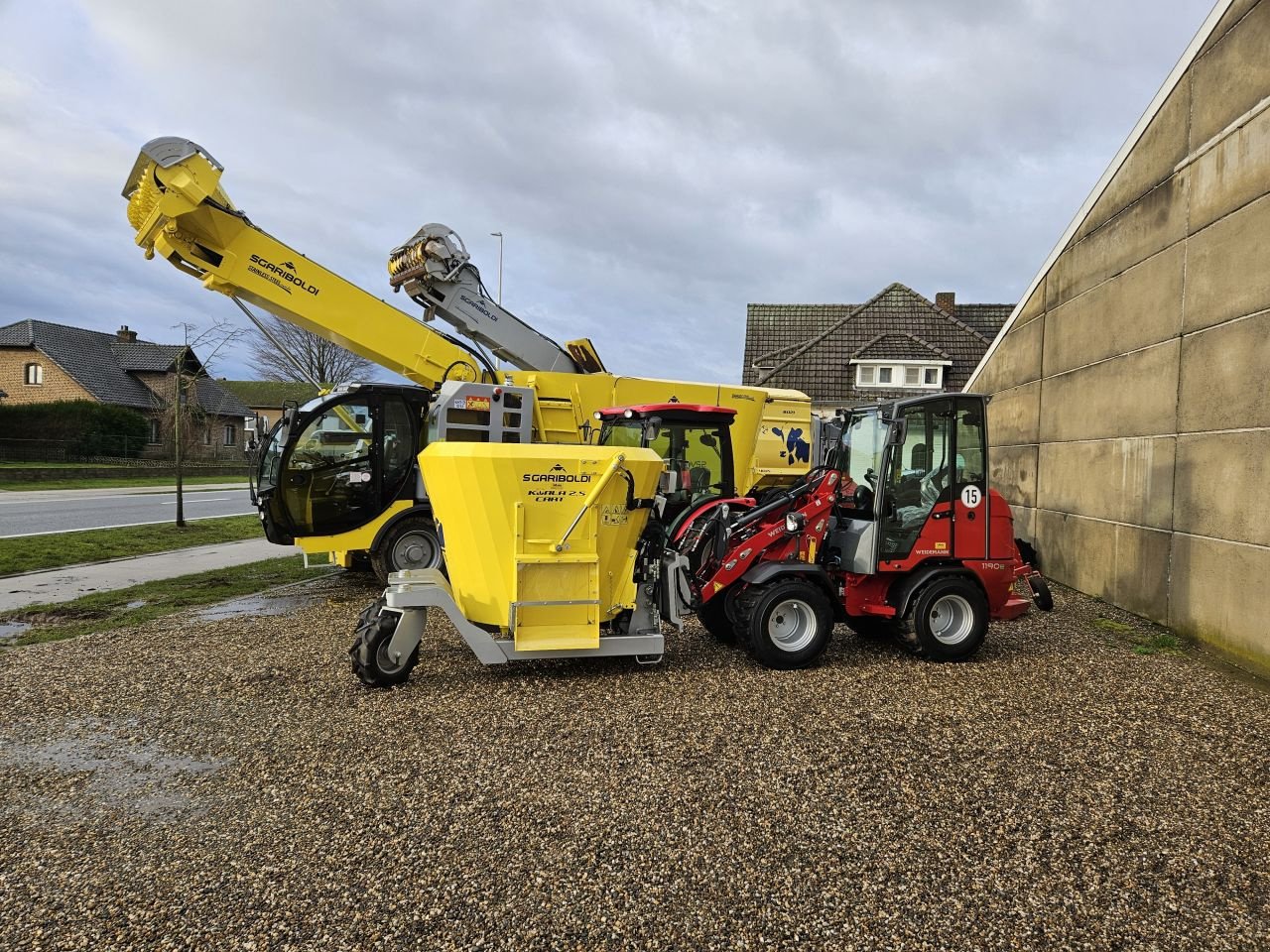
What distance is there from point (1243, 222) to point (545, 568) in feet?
22.2

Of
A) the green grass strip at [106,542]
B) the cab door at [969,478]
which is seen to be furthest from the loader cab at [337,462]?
the cab door at [969,478]

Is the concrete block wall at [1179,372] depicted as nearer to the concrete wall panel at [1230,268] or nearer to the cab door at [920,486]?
the concrete wall panel at [1230,268]

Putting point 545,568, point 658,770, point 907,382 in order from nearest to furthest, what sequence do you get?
point 658,770 < point 545,568 < point 907,382

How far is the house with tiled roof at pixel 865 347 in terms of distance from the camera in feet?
74.9

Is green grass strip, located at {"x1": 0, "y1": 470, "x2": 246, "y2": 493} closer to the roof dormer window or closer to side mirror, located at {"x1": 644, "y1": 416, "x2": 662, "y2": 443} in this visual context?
side mirror, located at {"x1": 644, "y1": 416, "x2": 662, "y2": 443}

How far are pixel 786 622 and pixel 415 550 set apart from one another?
466 centimetres

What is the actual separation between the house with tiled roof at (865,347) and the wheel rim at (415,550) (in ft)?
49.4

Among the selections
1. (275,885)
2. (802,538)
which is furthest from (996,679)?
(275,885)

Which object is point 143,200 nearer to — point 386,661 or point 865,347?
point 386,661

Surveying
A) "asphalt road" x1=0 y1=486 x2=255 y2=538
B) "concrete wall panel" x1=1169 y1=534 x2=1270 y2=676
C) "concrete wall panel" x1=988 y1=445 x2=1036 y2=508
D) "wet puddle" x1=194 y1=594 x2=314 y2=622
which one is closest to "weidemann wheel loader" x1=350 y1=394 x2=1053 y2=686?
"concrete wall panel" x1=1169 y1=534 x2=1270 y2=676

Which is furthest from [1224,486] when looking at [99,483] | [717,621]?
[99,483]

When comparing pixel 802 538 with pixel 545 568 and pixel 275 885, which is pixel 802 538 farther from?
pixel 275 885

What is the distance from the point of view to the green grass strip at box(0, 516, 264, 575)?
1062 cm

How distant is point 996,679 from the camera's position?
5941 mm
